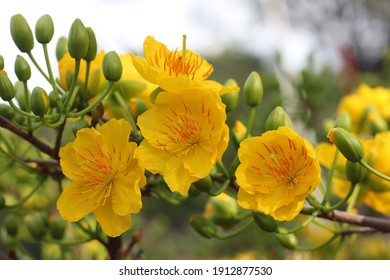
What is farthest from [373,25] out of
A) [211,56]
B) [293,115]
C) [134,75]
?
[134,75]

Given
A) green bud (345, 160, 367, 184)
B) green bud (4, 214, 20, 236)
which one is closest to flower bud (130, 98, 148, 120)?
green bud (345, 160, 367, 184)

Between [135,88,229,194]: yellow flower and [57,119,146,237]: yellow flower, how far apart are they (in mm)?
34

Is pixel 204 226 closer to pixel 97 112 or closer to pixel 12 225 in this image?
pixel 97 112

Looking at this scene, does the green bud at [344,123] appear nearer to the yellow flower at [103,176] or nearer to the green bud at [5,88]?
the yellow flower at [103,176]

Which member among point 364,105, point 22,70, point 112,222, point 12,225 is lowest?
point 12,225

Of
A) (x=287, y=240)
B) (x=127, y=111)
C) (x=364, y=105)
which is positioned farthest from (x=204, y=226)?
(x=364, y=105)

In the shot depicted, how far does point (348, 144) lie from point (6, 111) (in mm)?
555

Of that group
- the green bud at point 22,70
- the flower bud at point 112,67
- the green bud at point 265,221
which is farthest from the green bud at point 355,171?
the green bud at point 22,70

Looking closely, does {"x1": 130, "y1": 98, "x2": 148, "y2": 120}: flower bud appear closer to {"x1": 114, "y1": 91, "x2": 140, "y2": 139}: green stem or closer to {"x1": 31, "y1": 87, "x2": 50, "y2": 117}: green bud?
{"x1": 114, "y1": 91, "x2": 140, "y2": 139}: green stem

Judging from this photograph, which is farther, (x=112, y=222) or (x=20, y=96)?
(x=20, y=96)

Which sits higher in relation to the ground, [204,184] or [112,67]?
[112,67]

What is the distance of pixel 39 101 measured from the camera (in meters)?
0.92

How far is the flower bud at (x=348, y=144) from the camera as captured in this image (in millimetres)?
915

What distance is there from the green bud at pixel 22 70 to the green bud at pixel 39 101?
0.23ft
